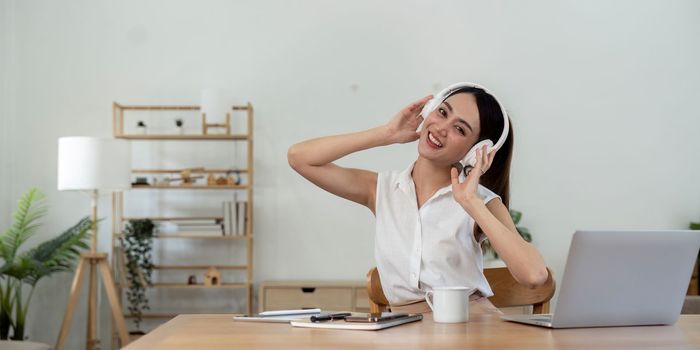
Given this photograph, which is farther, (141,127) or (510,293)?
(141,127)

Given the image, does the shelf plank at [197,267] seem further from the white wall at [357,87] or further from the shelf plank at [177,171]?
the shelf plank at [177,171]

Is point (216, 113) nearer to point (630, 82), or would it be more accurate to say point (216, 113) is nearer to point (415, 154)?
point (415, 154)

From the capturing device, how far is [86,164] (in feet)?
16.1

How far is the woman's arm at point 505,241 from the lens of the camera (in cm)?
205

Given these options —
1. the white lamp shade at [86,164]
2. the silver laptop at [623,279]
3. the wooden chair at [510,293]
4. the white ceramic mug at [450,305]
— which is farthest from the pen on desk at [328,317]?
the white lamp shade at [86,164]

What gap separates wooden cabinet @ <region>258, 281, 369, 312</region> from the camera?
209 inches

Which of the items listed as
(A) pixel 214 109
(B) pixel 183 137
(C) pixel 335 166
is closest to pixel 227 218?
(B) pixel 183 137

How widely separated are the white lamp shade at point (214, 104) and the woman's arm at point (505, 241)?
134 inches

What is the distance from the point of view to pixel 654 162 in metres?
5.93

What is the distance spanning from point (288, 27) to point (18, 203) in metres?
2.09

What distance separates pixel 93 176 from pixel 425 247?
309cm

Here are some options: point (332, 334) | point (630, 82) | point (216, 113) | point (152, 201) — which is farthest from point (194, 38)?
point (332, 334)

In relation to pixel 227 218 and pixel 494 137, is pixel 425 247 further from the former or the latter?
Result: pixel 227 218

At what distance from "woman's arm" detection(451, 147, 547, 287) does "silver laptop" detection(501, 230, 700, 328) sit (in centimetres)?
14
